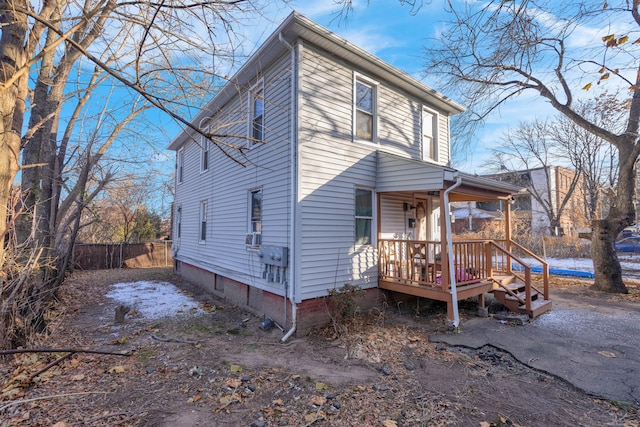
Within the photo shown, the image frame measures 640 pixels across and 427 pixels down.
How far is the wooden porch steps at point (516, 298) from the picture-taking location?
6594mm

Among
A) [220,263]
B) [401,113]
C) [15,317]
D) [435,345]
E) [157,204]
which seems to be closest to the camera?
[15,317]

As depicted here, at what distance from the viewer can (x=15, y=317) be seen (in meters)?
4.32

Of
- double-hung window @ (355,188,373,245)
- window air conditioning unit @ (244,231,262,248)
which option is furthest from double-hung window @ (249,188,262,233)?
double-hung window @ (355,188,373,245)

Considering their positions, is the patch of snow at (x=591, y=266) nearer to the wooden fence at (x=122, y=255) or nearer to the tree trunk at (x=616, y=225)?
the tree trunk at (x=616, y=225)

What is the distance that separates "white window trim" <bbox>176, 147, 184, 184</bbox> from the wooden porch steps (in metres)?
12.4

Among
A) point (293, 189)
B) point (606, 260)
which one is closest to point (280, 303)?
point (293, 189)

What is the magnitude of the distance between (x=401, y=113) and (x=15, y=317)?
346 inches

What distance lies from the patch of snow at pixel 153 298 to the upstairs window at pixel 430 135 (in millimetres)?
7888

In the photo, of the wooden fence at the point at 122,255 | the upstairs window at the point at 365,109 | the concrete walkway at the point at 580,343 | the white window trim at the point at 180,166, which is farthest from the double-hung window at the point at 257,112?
the wooden fence at the point at 122,255

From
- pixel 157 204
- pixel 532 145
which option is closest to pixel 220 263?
pixel 157 204

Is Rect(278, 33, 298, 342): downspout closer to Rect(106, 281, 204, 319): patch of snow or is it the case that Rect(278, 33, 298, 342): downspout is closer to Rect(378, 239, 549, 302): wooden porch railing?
Rect(378, 239, 549, 302): wooden porch railing

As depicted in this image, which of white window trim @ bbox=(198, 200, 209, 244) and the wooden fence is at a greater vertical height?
white window trim @ bbox=(198, 200, 209, 244)

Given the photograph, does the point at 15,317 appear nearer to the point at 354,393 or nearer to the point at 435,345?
the point at 354,393

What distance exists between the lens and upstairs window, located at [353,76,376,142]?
283 inches
